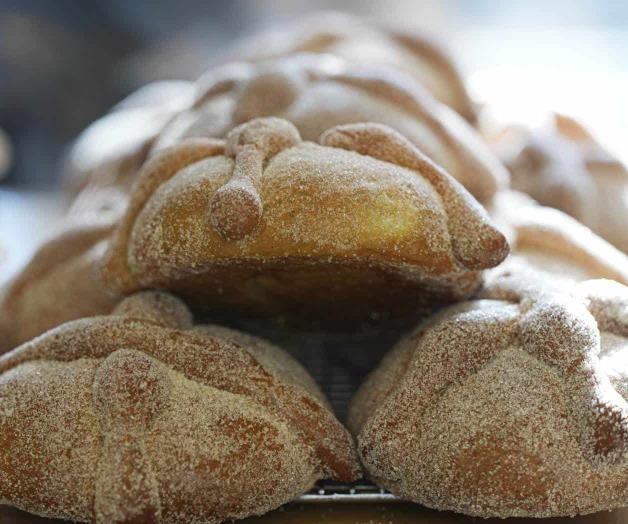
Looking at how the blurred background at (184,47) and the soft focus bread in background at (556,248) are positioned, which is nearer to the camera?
the soft focus bread in background at (556,248)

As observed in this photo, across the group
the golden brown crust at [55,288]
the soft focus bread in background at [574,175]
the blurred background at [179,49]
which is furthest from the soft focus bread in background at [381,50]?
the blurred background at [179,49]

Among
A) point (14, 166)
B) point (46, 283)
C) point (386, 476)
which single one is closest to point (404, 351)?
point (386, 476)

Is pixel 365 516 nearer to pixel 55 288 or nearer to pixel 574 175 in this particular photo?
pixel 55 288

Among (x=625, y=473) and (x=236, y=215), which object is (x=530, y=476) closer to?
(x=625, y=473)

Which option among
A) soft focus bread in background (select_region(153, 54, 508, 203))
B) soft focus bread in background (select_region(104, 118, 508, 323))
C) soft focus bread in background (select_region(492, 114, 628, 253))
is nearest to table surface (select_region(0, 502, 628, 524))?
soft focus bread in background (select_region(104, 118, 508, 323))

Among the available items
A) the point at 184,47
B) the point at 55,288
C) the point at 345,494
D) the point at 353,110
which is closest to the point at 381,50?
the point at 353,110

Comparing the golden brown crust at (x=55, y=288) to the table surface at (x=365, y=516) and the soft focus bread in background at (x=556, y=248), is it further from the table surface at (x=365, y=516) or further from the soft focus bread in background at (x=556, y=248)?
the soft focus bread in background at (x=556, y=248)
